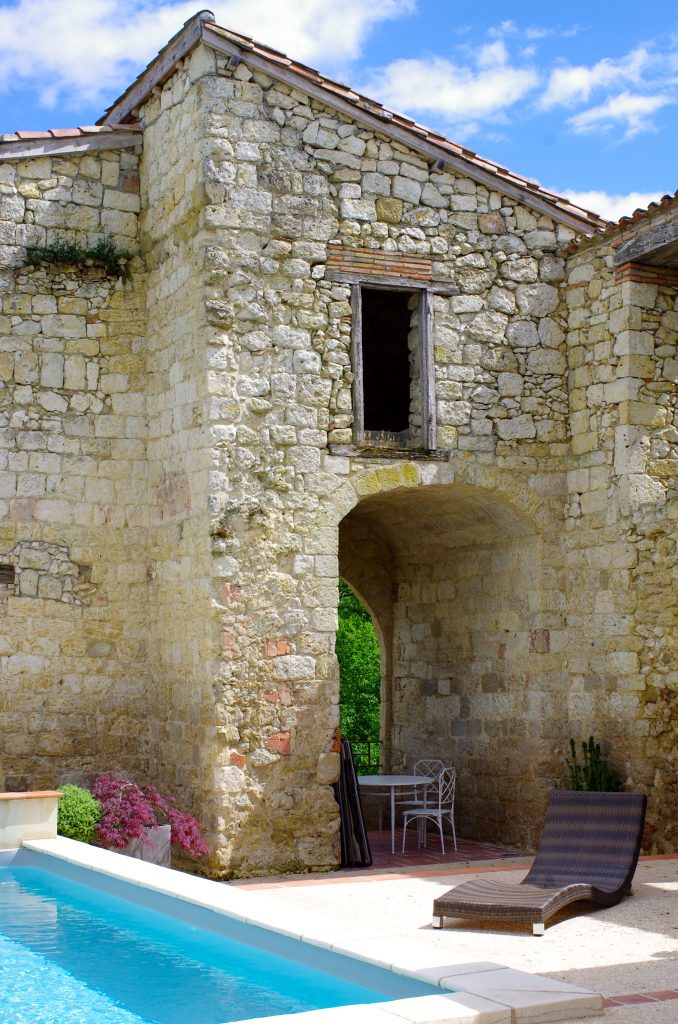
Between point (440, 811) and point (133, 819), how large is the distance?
8.66 ft

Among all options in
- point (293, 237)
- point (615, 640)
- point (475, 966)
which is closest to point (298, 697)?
point (615, 640)

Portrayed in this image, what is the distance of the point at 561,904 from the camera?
6930 mm

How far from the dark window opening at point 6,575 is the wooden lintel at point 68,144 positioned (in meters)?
3.29

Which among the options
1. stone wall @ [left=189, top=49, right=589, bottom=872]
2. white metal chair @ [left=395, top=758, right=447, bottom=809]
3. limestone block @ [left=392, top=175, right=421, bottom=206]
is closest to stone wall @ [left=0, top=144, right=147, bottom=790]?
stone wall @ [left=189, top=49, right=589, bottom=872]

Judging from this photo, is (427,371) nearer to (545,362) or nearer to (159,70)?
(545,362)

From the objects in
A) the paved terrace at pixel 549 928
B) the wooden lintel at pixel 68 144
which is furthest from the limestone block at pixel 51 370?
A: the paved terrace at pixel 549 928

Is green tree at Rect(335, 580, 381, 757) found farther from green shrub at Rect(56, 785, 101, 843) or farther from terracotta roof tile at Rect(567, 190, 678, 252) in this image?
green shrub at Rect(56, 785, 101, 843)

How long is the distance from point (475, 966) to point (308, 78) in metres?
7.04

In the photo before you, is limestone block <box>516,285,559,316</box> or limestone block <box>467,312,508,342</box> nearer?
limestone block <box>467,312,508,342</box>

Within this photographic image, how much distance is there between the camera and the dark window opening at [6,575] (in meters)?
9.62

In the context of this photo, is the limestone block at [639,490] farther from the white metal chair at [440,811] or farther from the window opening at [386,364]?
the window opening at [386,364]

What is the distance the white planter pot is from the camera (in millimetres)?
8688

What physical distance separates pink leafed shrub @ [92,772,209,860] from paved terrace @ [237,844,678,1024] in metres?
0.54

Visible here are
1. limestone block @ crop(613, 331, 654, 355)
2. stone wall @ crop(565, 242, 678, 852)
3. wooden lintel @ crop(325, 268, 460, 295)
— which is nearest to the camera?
stone wall @ crop(565, 242, 678, 852)
